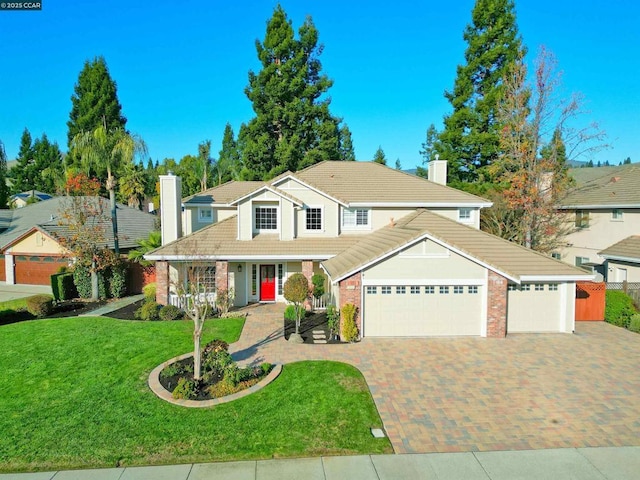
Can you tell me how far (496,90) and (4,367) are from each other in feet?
123

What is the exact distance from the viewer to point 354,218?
74.1 ft

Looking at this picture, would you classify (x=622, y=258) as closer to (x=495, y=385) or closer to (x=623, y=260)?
(x=623, y=260)

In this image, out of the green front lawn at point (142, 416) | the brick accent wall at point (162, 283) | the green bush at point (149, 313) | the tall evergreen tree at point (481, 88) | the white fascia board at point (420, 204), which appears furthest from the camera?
the tall evergreen tree at point (481, 88)

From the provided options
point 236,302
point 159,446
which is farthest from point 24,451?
point 236,302

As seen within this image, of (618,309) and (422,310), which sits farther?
(618,309)

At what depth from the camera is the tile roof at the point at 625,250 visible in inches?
839

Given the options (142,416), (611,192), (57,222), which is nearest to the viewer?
(142,416)

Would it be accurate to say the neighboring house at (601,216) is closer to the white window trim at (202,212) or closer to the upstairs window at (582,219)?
the upstairs window at (582,219)

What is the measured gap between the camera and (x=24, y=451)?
828 cm

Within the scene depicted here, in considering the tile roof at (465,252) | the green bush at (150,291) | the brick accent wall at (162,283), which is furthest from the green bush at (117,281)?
the tile roof at (465,252)

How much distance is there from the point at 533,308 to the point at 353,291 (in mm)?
7529

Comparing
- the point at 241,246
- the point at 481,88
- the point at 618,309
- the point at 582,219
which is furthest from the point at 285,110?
the point at 618,309

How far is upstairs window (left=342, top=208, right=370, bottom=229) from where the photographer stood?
73.9 ft

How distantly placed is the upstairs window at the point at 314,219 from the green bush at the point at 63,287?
13.9 metres
